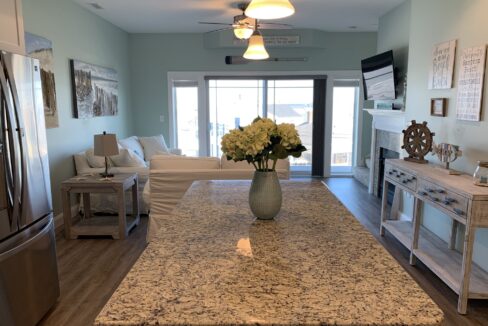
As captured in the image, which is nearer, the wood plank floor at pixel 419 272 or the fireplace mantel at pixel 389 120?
the wood plank floor at pixel 419 272

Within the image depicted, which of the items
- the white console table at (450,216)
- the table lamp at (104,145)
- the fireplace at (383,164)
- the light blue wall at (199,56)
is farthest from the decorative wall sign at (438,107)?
the light blue wall at (199,56)

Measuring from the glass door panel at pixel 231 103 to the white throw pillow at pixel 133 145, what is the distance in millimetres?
1702

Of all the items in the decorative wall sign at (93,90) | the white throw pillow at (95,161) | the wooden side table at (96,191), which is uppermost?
the decorative wall sign at (93,90)

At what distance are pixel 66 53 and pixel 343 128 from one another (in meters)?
5.13

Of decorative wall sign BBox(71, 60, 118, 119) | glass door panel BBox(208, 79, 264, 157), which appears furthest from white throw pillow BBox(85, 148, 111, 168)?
glass door panel BBox(208, 79, 264, 157)

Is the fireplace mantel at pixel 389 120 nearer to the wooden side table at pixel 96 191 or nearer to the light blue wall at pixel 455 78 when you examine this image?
the light blue wall at pixel 455 78

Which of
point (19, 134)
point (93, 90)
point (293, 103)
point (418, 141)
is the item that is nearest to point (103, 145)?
point (93, 90)

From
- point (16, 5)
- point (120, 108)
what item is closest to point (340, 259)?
point (16, 5)

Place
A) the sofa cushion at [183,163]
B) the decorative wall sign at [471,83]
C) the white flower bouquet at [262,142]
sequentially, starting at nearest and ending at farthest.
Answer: the white flower bouquet at [262,142] < the decorative wall sign at [471,83] < the sofa cushion at [183,163]

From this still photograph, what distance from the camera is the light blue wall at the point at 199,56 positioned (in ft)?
23.5

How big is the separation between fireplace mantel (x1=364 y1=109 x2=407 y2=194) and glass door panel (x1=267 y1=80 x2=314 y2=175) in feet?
5.51

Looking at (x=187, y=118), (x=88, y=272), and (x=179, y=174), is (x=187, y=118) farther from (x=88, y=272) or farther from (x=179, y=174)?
(x=88, y=272)

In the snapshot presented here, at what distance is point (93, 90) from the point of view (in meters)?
5.49

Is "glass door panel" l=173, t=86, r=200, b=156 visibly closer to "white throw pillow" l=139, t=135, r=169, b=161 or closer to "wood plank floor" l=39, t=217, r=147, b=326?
"white throw pillow" l=139, t=135, r=169, b=161
